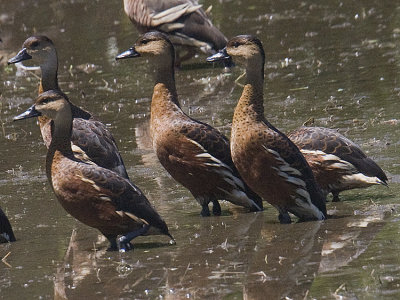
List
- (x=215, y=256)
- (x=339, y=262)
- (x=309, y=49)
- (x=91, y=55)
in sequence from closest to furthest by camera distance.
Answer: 1. (x=339, y=262)
2. (x=215, y=256)
3. (x=309, y=49)
4. (x=91, y=55)

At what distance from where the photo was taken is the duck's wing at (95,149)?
942 centimetres

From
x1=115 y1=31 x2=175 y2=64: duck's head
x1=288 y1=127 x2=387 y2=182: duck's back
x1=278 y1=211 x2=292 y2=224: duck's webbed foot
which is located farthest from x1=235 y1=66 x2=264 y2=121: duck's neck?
x1=115 y1=31 x2=175 y2=64: duck's head

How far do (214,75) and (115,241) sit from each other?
6981 millimetres

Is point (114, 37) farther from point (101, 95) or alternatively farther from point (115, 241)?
point (115, 241)

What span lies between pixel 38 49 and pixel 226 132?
86.9 inches

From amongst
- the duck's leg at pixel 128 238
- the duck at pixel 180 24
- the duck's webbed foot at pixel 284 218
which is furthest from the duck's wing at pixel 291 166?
the duck at pixel 180 24

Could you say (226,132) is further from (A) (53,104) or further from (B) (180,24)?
(B) (180,24)

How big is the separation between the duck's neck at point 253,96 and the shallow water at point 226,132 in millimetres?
865

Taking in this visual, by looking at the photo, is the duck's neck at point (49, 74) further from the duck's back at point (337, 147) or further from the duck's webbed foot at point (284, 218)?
the duck's webbed foot at point (284, 218)

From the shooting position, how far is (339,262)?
276 inches

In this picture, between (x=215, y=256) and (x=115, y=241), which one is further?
(x=115, y=241)

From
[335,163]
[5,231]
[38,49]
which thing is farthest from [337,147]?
[38,49]

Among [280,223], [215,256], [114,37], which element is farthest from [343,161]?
[114,37]

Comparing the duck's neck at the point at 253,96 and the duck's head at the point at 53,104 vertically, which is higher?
the duck's head at the point at 53,104
